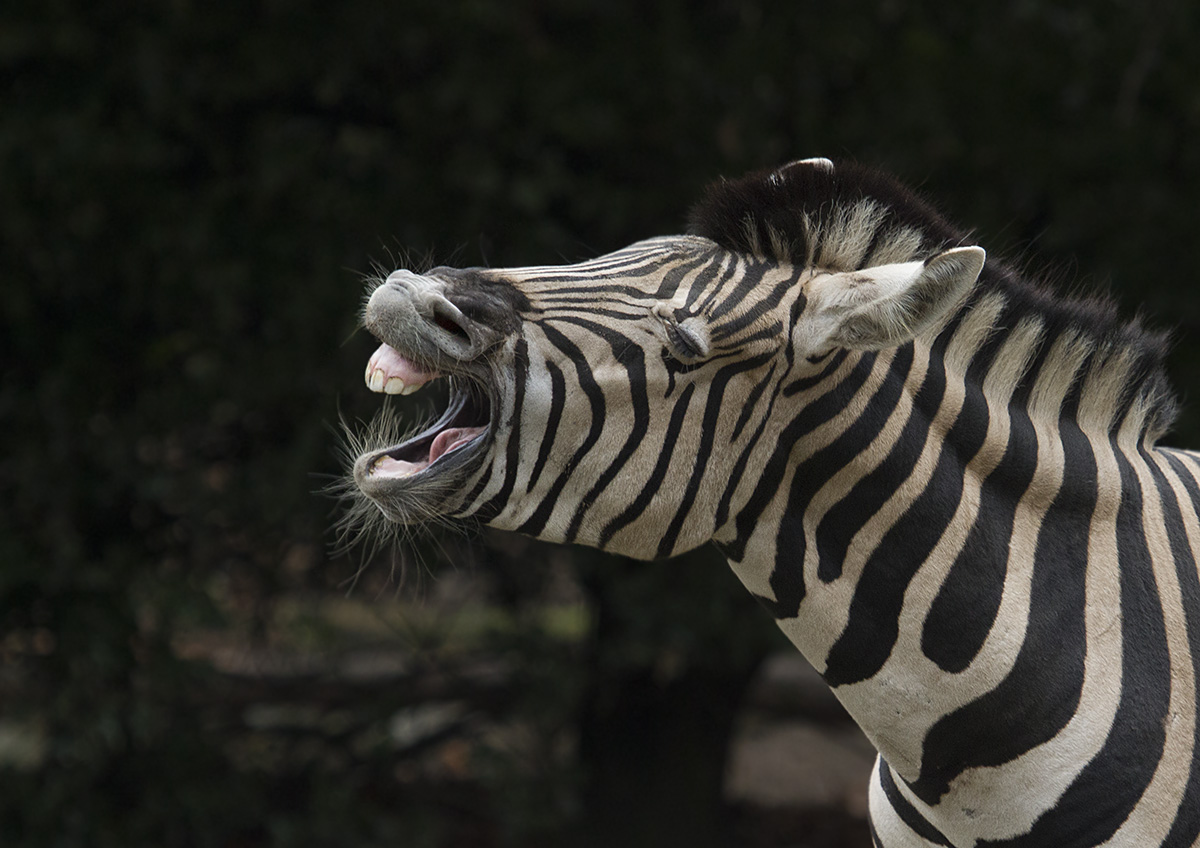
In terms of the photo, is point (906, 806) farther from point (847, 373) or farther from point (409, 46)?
point (409, 46)

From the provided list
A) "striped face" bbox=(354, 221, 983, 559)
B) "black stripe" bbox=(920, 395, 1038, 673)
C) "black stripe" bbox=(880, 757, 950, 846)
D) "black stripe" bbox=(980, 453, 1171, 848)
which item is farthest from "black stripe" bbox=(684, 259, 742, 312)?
"black stripe" bbox=(880, 757, 950, 846)

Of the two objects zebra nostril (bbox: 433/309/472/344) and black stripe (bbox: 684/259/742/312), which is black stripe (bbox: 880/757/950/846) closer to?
black stripe (bbox: 684/259/742/312)

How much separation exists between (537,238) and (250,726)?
11.2 ft

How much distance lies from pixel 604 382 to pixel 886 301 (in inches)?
19.7

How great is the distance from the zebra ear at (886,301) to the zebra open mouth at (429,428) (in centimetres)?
60

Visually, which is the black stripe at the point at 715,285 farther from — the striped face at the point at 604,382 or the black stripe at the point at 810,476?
the black stripe at the point at 810,476

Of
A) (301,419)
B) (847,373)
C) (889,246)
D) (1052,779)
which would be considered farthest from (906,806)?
(301,419)

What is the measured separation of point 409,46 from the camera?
5.17 metres

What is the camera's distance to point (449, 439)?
205 cm

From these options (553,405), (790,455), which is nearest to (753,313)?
(790,455)

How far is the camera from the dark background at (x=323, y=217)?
5125 millimetres

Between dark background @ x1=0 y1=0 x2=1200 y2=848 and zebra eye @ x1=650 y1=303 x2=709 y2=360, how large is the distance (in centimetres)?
306

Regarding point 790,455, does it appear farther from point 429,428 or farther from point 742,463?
point 429,428

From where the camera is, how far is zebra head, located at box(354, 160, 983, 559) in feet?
6.43
